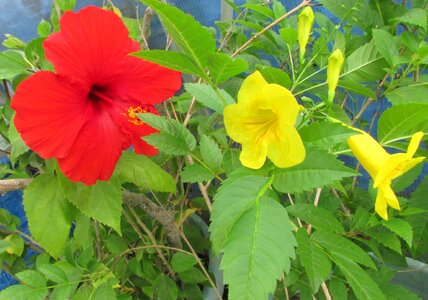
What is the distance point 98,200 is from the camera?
53cm

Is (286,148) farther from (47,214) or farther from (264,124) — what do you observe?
(47,214)

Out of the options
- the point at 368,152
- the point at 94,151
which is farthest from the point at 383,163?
the point at 94,151

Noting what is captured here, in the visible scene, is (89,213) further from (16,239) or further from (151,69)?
(16,239)

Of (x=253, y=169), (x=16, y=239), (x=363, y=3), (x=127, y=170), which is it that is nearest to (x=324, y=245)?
(x=253, y=169)

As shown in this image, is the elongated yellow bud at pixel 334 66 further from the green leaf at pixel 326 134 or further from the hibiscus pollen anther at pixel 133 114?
the hibiscus pollen anther at pixel 133 114

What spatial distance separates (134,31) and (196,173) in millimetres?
296

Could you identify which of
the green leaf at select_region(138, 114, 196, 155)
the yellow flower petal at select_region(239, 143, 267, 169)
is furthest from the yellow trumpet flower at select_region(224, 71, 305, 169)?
the green leaf at select_region(138, 114, 196, 155)

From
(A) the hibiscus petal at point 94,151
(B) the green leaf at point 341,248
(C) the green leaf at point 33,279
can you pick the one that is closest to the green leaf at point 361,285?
(B) the green leaf at point 341,248

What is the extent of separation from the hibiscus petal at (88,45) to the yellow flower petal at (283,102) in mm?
216

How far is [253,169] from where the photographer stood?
411mm

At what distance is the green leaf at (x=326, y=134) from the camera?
37 cm

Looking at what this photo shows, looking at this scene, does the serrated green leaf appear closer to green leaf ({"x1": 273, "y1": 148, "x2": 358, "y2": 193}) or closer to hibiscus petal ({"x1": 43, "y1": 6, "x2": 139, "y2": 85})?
green leaf ({"x1": 273, "y1": 148, "x2": 358, "y2": 193})

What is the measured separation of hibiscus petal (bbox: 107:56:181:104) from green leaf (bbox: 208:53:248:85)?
133mm

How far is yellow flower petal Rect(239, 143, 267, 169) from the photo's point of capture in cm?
40
